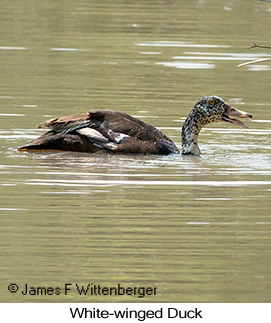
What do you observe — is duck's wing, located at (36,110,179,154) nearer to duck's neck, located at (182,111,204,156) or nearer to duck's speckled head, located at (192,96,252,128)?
duck's neck, located at (182,111,204,156)

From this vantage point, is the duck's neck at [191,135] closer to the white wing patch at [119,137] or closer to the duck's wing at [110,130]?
the duck's wing at [110,130]

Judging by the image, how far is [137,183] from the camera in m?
11.8

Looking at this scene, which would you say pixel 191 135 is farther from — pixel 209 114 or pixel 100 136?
pixel 100 136

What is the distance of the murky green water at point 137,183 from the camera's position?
873cm

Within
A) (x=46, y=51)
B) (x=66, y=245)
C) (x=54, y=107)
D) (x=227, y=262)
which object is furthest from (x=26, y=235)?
(x=46, y=51)

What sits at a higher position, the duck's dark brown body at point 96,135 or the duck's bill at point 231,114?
the duck's bill at point 231,114

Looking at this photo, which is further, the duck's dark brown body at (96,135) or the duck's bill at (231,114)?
the duck's bill at (231,114)

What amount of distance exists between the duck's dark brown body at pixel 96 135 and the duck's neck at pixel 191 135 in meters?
0.60

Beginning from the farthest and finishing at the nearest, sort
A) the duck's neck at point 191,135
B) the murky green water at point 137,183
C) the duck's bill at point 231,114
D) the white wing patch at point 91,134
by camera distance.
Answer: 1. the duck's bill at point 231,114
2. the duck's neck at point 191,135
3. the white wing patch at point 91,134
4. the murky green water at point 137,183

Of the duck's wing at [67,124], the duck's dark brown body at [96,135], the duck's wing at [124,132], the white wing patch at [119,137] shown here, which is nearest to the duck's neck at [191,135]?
the duck's wing at [124,132]

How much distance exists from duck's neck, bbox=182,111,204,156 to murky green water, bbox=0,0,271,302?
0.18 m

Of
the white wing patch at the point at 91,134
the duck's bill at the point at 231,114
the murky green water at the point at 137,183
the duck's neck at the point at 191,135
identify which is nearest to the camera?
the murky green water at the point at 137,183

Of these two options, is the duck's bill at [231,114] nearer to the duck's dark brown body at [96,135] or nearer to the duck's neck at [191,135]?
the duck's neck at [191,135]

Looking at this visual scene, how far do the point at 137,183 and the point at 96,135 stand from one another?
1627 mm
